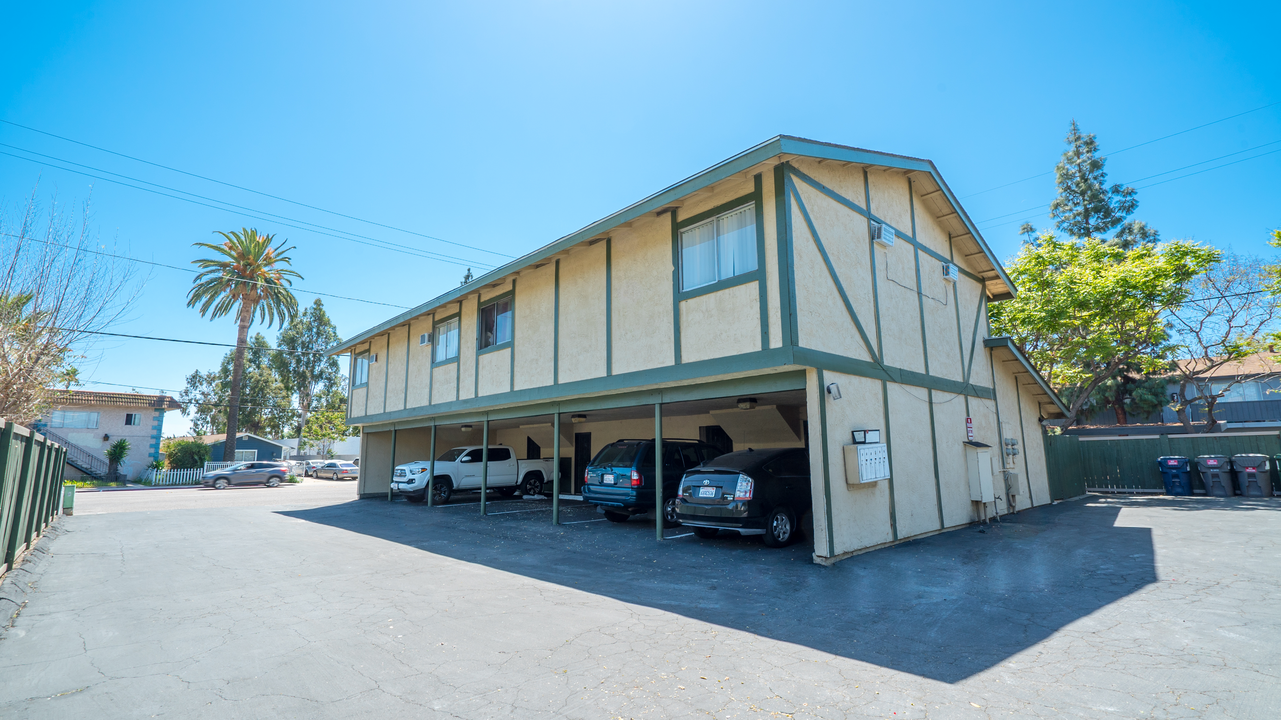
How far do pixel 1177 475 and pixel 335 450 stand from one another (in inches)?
2136

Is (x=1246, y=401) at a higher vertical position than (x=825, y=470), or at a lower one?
higher

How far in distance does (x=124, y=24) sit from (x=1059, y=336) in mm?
24513

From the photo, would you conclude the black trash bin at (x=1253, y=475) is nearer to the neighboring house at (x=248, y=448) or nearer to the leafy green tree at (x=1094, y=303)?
the leafy green tree at (x=1094, y=303)

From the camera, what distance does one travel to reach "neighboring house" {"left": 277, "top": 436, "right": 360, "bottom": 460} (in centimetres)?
4929

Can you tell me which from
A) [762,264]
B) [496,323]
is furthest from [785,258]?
[496,323]

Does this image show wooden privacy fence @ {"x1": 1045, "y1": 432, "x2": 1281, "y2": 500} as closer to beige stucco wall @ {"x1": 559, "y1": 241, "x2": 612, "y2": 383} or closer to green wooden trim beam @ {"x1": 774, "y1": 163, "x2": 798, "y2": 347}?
green wooden trim beam @ {"x1": 774, "y1": 163, "x2": 798, "y2": 347}

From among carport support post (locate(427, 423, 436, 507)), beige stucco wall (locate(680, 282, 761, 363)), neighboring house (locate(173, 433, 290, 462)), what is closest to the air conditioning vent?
beige stucco wall (locate(680, 282, 761, 363))

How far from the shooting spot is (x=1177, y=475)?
55.3 feet

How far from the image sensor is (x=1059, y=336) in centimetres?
1867

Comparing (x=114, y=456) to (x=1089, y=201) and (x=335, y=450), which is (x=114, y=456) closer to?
(x=335, y=450)

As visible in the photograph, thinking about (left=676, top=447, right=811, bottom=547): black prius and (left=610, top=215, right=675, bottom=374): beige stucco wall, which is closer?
(left=676, top=447, right=811, bottom=547): black prius

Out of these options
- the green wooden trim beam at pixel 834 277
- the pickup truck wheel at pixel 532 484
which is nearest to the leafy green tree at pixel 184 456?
the pickup truck wheel at pixel 532 484

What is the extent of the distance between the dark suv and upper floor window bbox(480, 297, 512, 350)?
3.84 metres

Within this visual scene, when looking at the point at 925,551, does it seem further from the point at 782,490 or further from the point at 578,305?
the point at 578,305
